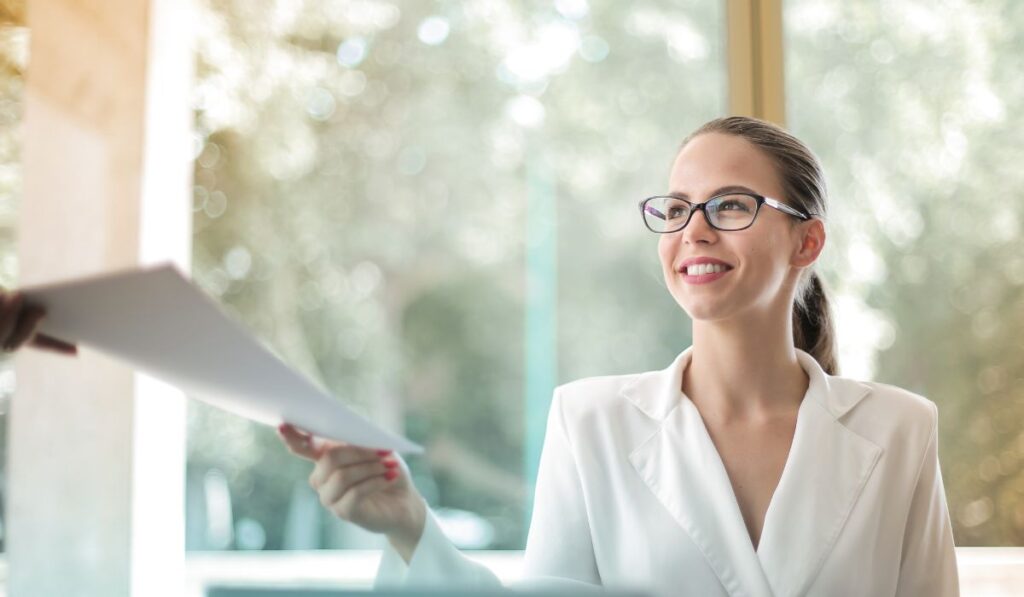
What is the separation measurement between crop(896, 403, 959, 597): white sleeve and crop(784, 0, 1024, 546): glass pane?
77 centimetres

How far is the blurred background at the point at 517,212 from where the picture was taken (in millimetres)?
2197

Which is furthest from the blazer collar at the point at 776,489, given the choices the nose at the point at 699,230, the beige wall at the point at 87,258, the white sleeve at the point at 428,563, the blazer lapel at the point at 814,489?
the beige wall at the point at 87,258

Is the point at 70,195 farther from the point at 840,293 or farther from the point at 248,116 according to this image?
the point at 840,293

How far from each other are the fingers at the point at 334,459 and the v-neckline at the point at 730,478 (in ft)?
1.94

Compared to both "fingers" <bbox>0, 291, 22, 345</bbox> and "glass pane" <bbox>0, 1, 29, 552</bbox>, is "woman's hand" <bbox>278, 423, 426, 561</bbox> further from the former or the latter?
"glass pane" <bbox>0, 1, 29, 552</bbox>

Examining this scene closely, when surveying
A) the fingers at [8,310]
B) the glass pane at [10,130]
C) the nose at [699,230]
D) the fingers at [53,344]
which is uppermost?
the glass pane at [10,130]

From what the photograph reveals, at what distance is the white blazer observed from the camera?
4.48ft

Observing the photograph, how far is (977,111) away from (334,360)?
1777mm

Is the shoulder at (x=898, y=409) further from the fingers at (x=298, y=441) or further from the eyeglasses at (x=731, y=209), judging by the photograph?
the fingers at (x=298, y=441)

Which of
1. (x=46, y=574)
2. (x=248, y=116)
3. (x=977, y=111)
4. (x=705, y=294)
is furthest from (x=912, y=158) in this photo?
(x=46, y=574)

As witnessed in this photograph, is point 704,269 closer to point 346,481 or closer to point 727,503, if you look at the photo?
point 727,503

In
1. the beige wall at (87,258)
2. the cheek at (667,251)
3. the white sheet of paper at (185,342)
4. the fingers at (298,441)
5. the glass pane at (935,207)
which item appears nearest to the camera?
the white sheet of paper at (185,342)

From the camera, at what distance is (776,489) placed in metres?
1.42

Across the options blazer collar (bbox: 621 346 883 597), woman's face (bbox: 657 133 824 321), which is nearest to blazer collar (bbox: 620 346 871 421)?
blazer collar (bbox: 621 346 883 597)
